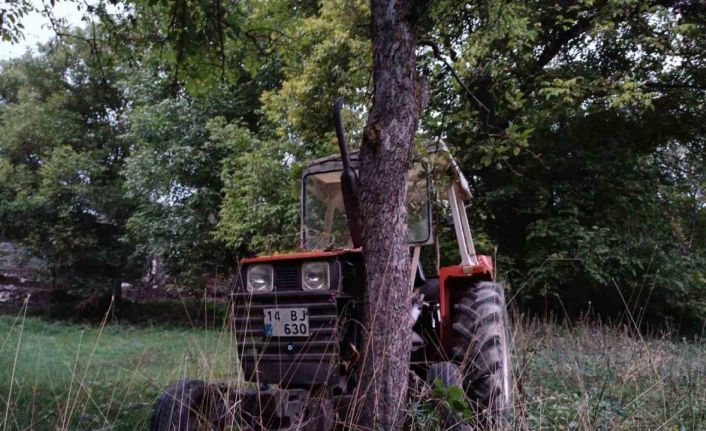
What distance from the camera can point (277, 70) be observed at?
543 inches

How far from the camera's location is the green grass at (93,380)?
3520 millimetres

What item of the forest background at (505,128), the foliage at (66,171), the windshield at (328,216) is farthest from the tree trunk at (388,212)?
the foliage at (66,171)

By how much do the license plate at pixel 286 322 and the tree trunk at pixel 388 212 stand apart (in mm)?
632

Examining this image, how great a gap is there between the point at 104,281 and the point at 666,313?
48.9 feet

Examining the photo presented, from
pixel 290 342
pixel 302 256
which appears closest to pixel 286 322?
pixel 290 342

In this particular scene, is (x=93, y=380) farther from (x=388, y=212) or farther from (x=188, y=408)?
(x=388, y=212)

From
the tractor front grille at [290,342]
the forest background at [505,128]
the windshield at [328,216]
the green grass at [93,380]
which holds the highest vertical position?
the forest background at [505,128]

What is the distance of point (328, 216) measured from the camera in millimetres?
4922

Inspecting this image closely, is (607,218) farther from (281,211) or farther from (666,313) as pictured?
(281,211)

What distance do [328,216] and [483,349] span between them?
158cm

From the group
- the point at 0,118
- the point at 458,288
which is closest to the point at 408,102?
the point at 458,288

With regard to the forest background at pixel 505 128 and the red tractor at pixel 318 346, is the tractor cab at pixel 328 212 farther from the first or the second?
the forest background at pixel 505 128

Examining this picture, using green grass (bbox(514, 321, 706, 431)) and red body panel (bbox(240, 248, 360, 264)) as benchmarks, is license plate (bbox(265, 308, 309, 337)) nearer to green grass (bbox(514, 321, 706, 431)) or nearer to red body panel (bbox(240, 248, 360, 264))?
red body panel (bbox(240, 248, 360, 264))

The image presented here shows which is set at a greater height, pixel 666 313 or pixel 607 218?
pixel 607 218
